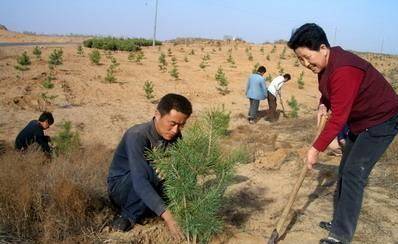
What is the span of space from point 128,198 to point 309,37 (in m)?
1.91

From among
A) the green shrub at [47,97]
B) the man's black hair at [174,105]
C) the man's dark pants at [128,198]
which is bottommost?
the green shrub at [47,97]

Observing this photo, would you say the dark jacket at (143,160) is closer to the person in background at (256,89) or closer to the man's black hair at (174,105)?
the man's black hair at (174,105)

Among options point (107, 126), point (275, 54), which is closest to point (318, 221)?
point (107, 126)

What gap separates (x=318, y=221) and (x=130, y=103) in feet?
30.3

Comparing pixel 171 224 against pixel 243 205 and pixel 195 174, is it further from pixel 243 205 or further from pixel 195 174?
pixel 243 205

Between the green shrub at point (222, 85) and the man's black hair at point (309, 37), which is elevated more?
the man's black hair at point (309, 37)

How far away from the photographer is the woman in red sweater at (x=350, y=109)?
3.02 metres

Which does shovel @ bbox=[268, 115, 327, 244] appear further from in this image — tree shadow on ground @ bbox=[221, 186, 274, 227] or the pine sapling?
the pine sapling

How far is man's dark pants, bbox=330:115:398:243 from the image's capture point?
3277mm

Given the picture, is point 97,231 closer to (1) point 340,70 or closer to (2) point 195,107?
(1) point 340,70

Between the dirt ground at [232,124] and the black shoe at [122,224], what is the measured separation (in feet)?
0.16

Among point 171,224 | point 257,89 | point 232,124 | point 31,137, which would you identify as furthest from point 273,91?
point 171,224

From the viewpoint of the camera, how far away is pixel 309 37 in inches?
118

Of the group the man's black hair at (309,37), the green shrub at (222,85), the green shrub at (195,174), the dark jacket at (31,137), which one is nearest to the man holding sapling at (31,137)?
the dark jacket at (31,137)
